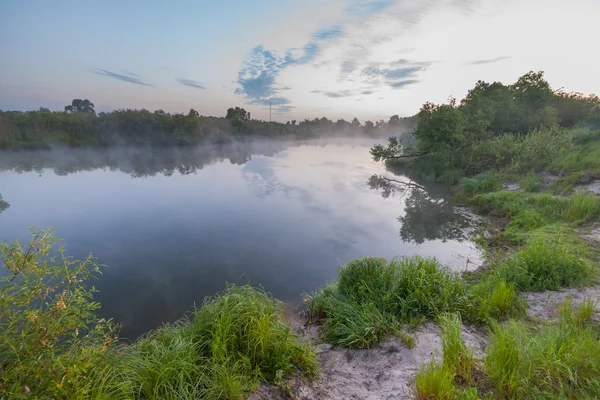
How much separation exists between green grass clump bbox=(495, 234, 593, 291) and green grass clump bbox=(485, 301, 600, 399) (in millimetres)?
2330

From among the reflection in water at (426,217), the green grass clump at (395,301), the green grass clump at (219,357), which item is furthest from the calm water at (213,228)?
the green grass clump at (219,357)

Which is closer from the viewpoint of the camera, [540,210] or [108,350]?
[108,350]

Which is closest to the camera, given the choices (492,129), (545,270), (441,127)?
(545,270)

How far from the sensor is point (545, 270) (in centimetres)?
529

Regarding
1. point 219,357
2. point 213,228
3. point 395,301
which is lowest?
point 213,228

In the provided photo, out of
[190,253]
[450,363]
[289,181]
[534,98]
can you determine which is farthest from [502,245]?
[534,98]

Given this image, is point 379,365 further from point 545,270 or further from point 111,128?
point 111,128

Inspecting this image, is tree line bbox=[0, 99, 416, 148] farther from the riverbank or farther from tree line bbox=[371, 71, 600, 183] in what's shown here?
the riverbank

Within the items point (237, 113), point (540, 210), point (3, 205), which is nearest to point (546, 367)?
point (540, 210)

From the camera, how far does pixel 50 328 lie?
6.60 ft

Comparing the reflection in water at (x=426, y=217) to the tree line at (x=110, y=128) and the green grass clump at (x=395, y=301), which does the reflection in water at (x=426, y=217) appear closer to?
the green grass clump at (x=395, y=301)

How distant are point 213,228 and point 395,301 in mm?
7785

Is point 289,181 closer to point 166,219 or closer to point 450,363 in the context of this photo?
point 166,219

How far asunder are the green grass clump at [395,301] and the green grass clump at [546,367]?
1205 millimetres
